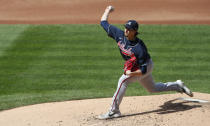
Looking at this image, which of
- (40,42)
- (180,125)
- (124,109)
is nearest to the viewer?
(180,125)

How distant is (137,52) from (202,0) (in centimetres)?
1000

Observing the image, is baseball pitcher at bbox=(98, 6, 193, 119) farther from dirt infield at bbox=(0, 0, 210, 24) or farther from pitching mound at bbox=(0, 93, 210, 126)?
dirt infield at bbox=(0, 0, 210, 24)

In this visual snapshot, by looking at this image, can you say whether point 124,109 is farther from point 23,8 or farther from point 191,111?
point 23,8

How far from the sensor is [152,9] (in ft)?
48.7

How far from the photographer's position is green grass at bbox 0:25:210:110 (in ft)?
28.5

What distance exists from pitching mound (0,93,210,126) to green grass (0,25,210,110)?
61 cm

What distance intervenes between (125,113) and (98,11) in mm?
8630

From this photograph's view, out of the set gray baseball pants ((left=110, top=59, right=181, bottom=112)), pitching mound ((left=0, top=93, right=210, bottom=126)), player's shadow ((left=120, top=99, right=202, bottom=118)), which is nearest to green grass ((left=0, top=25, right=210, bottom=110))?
pitching mound ((left=0, top=93, right=210, bottom=126))

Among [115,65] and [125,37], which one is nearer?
[125,37]

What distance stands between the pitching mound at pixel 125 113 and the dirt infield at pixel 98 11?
21.1 ft

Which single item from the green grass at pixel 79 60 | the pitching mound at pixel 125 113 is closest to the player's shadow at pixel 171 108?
the pitching mound at pixel 125 113

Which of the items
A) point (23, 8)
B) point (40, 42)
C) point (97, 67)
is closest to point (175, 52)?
point (97, 67)

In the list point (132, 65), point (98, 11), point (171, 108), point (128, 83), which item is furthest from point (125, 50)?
point (98, 11)

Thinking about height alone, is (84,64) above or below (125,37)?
below
